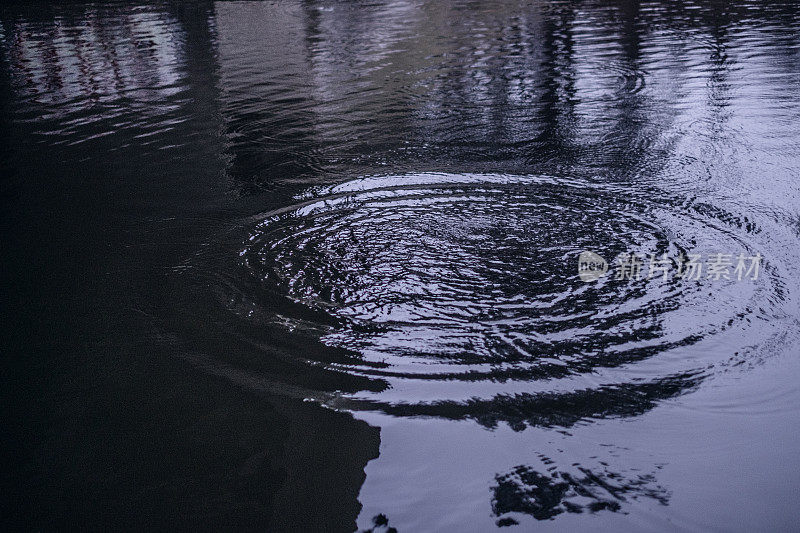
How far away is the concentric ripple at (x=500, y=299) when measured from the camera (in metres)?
3.36

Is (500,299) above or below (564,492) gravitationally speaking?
above

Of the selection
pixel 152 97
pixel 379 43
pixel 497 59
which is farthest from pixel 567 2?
pixel 152 97

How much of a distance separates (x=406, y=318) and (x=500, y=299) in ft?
1.88

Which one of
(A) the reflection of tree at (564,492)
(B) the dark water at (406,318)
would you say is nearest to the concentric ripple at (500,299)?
(B) the dark water at (406,318)

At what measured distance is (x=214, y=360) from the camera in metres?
3.71

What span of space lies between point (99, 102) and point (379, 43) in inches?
251

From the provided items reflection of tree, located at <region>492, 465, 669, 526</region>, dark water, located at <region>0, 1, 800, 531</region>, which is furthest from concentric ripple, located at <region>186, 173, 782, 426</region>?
reflection of tree, located at <region>492, 465, 669, 526</region>

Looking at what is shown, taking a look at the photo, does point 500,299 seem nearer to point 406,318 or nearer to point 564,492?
point 406,318

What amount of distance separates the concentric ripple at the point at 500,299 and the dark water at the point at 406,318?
2cm

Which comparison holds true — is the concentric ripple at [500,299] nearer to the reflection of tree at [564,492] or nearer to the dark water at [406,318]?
the dark water at [406,318]

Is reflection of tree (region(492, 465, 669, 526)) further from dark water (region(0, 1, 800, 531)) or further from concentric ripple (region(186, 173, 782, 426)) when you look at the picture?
concentric ripple (region(186, 173, 782, 426))

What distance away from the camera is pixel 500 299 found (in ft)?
13.3

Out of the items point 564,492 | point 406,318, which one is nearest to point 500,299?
point 406,318

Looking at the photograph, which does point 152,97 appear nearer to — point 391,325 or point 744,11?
point 391,325
